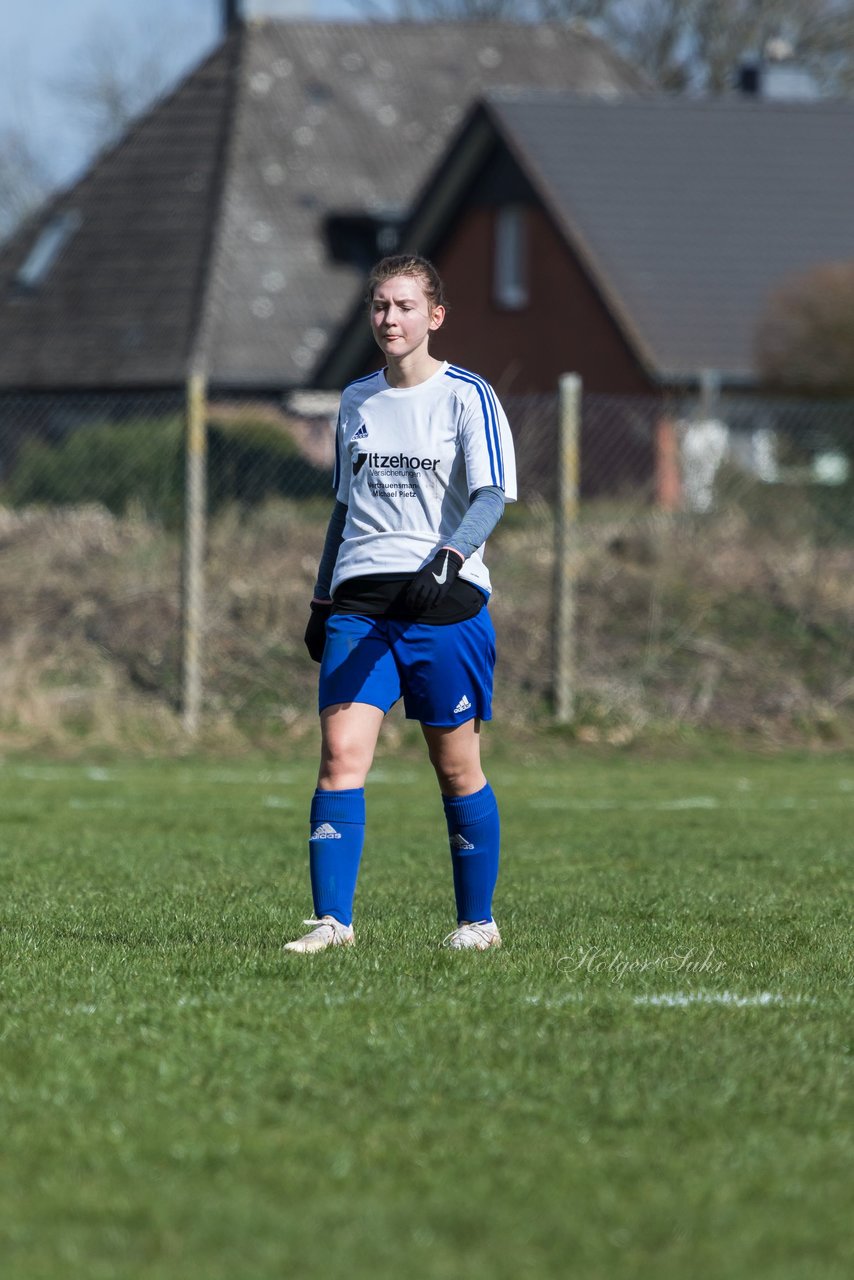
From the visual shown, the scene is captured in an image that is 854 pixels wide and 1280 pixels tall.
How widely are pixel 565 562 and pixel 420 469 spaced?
8.72m

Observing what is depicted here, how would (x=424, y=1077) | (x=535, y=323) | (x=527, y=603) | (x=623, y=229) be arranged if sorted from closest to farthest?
(x=424, y=1077), (x=527, y=603), (x=623, y=229), (x=535, y=323)

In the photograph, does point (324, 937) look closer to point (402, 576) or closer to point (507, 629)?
point (402, 576)

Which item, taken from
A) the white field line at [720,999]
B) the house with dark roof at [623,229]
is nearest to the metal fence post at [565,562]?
the white field line at [720,999]

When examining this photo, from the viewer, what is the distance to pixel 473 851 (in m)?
6.33

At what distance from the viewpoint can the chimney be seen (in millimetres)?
42875

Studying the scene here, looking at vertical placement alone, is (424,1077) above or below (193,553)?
below

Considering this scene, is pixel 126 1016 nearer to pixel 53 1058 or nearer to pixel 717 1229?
pixel 53 1058

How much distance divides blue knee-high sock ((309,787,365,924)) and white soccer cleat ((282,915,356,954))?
25 millimetres

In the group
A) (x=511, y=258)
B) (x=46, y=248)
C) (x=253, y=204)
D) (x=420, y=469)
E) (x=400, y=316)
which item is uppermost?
(x=253, y=204)

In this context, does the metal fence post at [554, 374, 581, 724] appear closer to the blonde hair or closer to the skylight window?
the blonde hair

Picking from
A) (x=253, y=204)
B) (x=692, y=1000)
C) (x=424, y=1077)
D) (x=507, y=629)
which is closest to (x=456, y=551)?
(x=692, y=1000)

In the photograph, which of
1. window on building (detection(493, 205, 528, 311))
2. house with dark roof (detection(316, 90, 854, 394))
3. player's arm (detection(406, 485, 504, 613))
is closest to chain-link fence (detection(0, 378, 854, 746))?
player's arm (detection(406, 485, 504, 613))

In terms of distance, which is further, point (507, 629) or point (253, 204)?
point (253, 204)

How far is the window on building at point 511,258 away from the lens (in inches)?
1353
